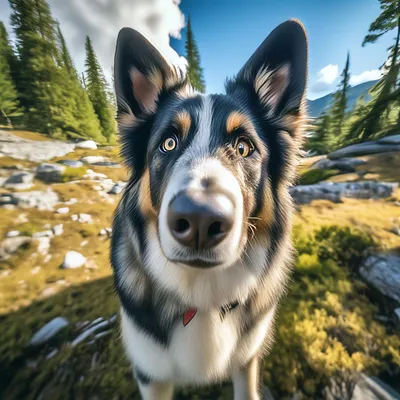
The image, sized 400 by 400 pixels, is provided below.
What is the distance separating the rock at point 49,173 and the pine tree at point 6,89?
11.5 meters

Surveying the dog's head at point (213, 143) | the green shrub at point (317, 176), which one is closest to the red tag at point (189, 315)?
the dog's head at point (213, 143)

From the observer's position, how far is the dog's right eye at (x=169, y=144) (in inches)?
78.1

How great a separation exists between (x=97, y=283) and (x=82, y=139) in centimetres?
1592

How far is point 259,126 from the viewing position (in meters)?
2.16

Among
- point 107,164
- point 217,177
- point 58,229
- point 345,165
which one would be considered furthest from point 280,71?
point 107,164

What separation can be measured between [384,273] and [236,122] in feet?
11.2

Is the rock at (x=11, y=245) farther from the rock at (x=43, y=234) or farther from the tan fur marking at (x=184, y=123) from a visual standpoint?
the tan fur marking at (x=184, y=123)

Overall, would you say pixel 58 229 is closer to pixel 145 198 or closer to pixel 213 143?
pixel 145 198

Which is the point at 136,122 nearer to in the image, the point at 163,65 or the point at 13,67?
the point at 163,65

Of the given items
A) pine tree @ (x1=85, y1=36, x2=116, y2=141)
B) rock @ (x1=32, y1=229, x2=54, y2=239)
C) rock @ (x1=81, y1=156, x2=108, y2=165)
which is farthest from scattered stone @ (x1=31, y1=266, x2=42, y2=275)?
pine tree @ (x1=85, y1=36, x2=116, y2=141)

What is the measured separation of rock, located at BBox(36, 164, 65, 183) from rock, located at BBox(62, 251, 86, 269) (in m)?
4.73

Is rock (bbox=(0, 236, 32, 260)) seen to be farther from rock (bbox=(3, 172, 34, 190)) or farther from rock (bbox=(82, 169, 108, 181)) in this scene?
rock (bbox=(82, 169, 108, 181))

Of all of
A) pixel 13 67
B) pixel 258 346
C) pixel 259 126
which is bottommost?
pixel 258 346

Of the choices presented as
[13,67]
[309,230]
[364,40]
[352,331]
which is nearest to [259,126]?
[352,331]
